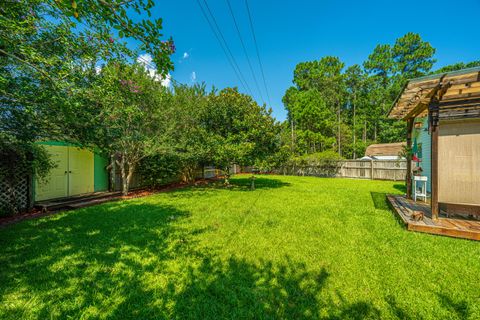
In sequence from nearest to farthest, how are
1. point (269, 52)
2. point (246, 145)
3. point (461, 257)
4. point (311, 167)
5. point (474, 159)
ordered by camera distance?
1. point (461, 257)
2. point (474, 159)
3. point (246, 145)
4. point (269, 52)
5. point (311, 167)

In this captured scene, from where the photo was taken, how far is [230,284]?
227cm

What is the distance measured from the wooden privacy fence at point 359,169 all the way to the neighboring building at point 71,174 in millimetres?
15049

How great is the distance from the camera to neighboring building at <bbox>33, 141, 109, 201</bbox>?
6537 mm

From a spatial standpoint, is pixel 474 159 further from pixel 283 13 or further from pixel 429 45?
pixel 429 45

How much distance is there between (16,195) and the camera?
533 cm

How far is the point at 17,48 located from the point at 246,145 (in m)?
6.87

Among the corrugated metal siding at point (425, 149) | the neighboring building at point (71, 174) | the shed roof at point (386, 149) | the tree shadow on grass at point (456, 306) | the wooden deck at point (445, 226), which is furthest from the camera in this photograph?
the shed roof at point (386, 149)

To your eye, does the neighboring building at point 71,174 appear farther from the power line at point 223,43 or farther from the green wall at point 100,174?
the power line at point 223,43

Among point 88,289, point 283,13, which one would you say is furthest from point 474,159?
point 283,13

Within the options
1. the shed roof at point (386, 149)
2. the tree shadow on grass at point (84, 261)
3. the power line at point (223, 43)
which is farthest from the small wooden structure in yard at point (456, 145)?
the shed roof at point (386, 149)

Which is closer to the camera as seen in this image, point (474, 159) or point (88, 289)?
point (88, 289)

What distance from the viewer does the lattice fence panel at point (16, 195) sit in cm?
503

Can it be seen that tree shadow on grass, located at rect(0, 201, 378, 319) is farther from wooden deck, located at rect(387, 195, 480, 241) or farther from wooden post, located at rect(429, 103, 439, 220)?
wooden post, located at rect(429, 103, 439, 220)

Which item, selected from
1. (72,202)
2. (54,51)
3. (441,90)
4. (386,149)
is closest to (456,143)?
(441,90)
